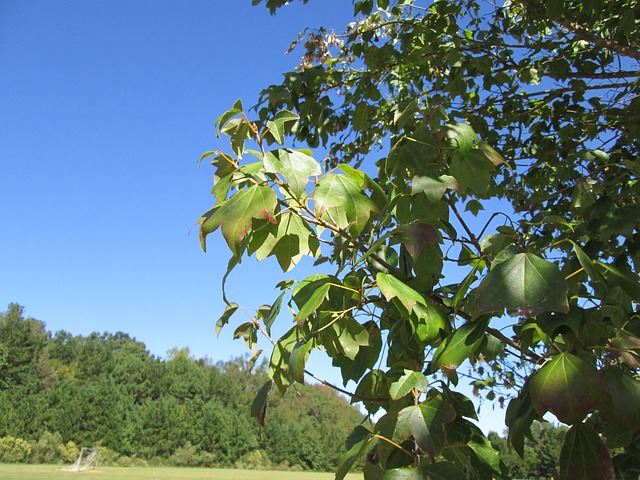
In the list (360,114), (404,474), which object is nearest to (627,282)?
(404,474)

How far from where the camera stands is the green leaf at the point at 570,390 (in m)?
0.65

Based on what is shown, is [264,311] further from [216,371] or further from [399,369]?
[216,371]

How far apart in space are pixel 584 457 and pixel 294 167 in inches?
22.9

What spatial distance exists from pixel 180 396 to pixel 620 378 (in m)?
32.9

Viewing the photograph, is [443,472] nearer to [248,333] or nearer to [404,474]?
[404,474]

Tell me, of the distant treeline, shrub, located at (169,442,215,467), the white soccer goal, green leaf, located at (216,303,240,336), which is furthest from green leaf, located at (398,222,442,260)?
shrub, located at (169,442,215,467)

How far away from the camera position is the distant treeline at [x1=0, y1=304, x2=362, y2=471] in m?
27.2

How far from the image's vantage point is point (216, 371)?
33531mm

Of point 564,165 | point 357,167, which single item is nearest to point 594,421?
point 357,167

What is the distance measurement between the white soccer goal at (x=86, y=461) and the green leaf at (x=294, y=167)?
23.8m

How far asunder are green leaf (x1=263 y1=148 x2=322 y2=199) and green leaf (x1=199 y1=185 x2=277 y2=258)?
0.03 m

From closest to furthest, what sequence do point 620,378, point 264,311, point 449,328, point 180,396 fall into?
point 620,378
point 449,328
point 264,311
point 180,396

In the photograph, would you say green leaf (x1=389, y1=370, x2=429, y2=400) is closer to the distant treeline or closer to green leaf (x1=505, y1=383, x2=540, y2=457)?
green leaf (x1=505, y1=383, x2=540, y2=457)

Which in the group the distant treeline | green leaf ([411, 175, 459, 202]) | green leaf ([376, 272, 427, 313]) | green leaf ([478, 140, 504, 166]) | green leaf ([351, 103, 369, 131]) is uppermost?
green leaf ([351, 103, 369, 131])
